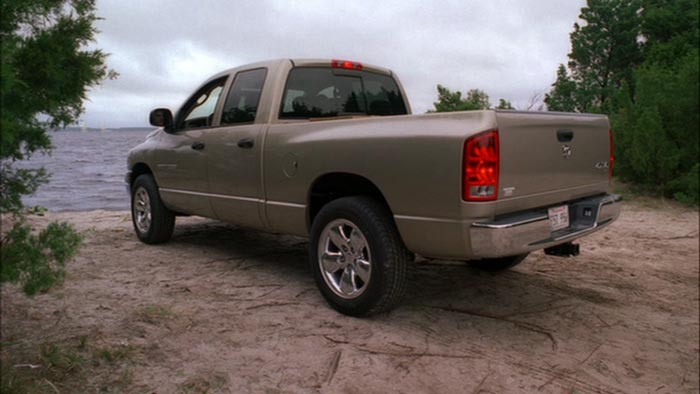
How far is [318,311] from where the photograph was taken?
4047mm

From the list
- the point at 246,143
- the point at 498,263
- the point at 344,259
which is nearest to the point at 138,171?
the point at 246,143

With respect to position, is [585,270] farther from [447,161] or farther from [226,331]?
[226,331]

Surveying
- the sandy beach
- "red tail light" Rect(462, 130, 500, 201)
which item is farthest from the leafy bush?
"red tail light" Rect(462, 130, 500, 201)

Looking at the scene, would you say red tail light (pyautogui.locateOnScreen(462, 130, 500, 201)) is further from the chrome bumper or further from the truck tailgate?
the chrome bumper

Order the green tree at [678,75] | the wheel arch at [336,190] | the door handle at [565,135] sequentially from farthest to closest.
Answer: the wheel arch at [336,190]
the door handle at [565,135]
the green tree at [678,75]

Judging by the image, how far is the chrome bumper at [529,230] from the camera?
321 cm

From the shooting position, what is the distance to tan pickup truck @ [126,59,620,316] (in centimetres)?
325

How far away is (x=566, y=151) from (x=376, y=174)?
1301 mm

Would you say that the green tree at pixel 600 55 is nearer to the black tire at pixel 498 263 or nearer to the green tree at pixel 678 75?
the green tree at pixel 678 75

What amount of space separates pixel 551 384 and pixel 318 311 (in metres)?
1.72

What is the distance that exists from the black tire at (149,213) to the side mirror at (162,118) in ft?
2.35

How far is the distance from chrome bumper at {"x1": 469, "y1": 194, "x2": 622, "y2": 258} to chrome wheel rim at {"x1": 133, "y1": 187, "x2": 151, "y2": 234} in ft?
14.1

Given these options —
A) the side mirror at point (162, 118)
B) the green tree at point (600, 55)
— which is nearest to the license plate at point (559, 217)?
the green tree at point (600, 55)

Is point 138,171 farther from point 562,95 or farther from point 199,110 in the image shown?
point 562,95
